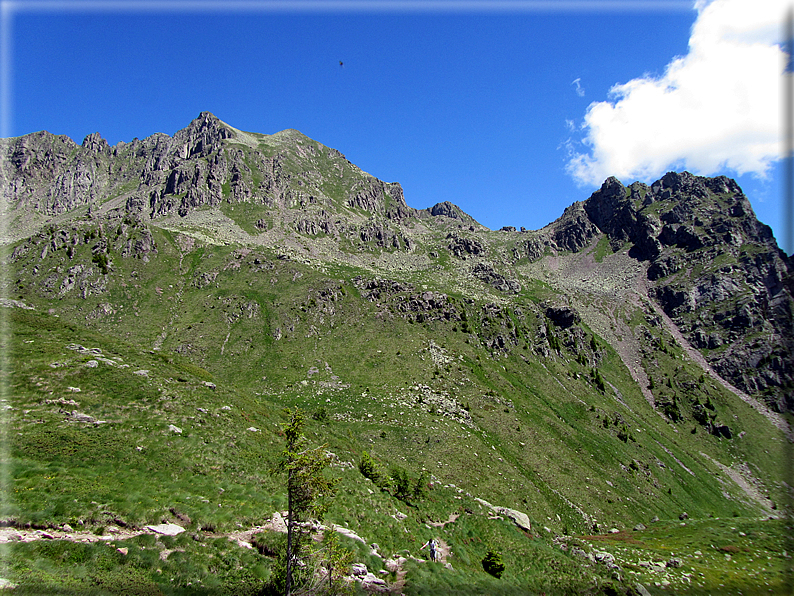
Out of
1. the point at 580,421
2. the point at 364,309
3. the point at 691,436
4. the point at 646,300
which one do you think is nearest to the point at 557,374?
the point at 580,421

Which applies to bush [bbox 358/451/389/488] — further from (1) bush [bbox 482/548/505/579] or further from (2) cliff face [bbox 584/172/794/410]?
(2) cliff face [bbox 584/172/794/410]

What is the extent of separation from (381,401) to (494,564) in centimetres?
4655

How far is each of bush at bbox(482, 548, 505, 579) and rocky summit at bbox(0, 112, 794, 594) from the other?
0.21 m

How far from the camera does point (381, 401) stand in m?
70.5

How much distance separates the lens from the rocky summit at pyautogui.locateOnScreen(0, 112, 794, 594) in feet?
62.3

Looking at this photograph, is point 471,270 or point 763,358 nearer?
point 763,358

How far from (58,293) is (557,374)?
5656 inches

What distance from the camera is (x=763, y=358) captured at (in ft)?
444

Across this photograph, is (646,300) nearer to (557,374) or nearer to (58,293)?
(557,374)

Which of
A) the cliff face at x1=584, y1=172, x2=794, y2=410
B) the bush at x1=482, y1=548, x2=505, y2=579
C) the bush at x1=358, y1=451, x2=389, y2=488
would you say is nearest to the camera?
the bush at x1=482, y1=548, x2=505, y2=579

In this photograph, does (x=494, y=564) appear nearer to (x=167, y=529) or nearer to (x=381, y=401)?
(x=167, y=529)

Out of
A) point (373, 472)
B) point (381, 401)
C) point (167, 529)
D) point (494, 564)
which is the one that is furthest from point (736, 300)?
point (167, 529)

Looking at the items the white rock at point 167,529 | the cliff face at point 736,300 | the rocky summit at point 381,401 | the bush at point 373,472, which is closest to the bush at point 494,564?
the rocky summit at point 381,401

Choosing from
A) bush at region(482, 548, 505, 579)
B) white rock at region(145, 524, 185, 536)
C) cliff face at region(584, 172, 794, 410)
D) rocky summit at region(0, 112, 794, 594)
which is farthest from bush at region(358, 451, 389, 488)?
cliff face at region(584, 172, 794, 410)
